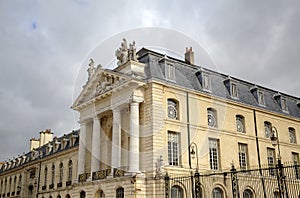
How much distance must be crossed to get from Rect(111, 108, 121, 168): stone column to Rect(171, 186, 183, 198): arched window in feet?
12.3

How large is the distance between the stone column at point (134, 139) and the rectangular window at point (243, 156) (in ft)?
28.4

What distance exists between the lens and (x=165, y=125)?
71.5 ft

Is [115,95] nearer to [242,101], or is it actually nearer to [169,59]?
[169,59]

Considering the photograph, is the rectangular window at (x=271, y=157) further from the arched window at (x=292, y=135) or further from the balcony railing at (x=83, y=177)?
the balcony railing at (x=83, y=177)

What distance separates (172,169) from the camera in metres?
20.8

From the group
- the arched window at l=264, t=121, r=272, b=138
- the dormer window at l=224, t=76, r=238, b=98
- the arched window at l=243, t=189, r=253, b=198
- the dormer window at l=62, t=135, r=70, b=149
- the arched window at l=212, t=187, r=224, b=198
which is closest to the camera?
the arched window at l=212, t=187, r=224, b=198

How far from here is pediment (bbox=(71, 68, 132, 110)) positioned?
76.0ft

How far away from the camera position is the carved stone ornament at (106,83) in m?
23.5

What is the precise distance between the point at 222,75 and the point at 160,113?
888 cm

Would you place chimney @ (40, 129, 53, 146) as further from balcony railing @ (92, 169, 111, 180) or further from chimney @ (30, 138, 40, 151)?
balcony railing @ (92, 169, 111, 180)

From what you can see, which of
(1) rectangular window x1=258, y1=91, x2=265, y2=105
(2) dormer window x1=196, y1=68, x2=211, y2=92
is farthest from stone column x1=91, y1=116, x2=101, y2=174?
(1) rectangular window x1=258, y1=91, x2=265, y2=105

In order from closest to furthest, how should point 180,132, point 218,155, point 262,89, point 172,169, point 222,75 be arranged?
point 172,169 → point 180,132 → point 218,155 → point 222,75 → point 262,89

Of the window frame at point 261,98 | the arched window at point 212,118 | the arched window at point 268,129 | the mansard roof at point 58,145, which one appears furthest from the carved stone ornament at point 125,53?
the arched window at point 268,129

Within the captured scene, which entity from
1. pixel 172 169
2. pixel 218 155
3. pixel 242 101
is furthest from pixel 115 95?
pixel 242 101
